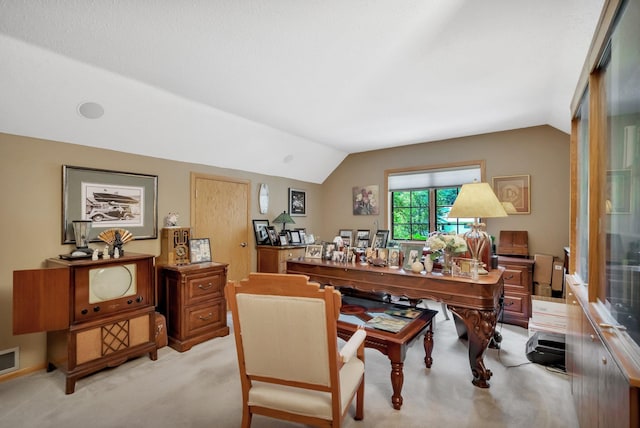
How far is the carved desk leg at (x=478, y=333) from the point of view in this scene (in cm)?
232

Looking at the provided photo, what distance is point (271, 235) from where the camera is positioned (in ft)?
16.1

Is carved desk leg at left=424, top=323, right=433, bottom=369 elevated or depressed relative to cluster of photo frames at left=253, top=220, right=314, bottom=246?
depressed

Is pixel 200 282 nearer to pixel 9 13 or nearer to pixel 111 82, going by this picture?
pixel 111 82

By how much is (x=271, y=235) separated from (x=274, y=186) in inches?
33.4

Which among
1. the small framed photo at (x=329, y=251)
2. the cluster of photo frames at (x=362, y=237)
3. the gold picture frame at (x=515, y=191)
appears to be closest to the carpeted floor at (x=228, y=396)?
the small framed photo at (x=329, y=251)

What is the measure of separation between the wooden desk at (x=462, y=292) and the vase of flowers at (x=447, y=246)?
0.14m

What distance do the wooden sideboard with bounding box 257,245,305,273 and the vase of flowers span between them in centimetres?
246

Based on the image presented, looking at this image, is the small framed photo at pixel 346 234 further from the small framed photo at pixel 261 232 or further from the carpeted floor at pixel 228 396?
the carpeted floor at pixel 228 396

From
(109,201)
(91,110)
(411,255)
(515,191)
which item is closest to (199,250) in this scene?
(109,201)

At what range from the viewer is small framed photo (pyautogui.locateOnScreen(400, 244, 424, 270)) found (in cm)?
274

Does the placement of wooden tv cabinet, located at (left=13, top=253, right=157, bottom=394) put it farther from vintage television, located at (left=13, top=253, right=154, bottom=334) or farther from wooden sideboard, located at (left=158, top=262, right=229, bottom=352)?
wooden sideboard, located at (left=158, top=262, right=229, bottom=352)

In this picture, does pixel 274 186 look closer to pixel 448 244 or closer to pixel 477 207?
pixel 448 244

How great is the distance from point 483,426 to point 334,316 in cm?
138

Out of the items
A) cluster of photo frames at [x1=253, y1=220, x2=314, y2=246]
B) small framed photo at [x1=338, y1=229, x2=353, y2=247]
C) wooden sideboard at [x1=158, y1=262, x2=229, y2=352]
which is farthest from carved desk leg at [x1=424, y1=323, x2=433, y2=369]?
small framed photo at [x1=338, y1=229, x2=353, y2=247]
